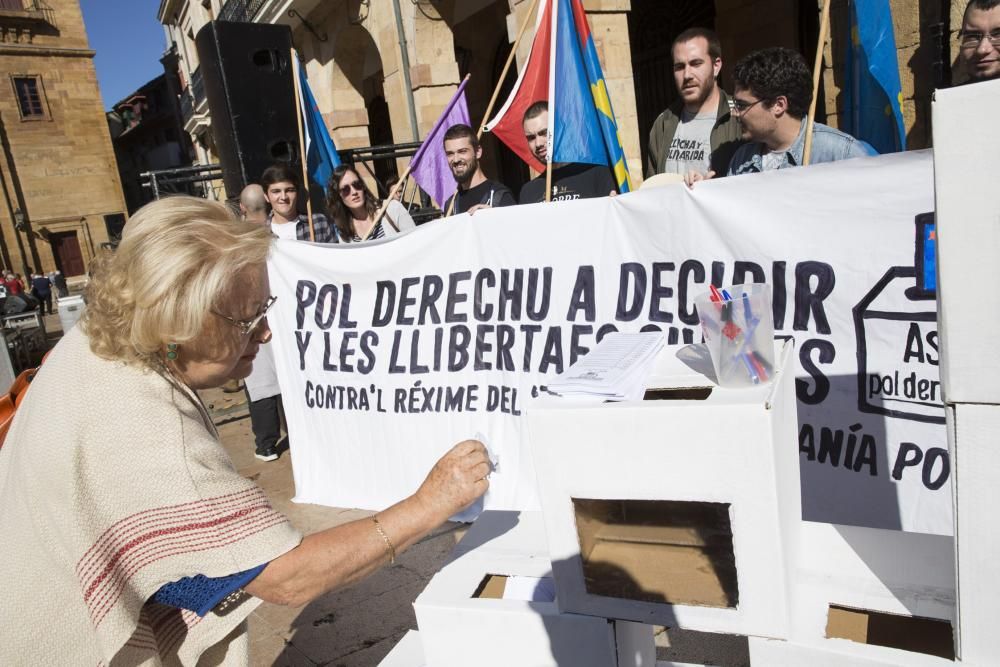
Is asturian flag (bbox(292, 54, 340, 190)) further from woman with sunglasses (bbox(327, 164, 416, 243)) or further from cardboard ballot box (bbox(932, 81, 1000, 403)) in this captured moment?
cardboard ballot box (bbox(932, 81, 1000, 403))

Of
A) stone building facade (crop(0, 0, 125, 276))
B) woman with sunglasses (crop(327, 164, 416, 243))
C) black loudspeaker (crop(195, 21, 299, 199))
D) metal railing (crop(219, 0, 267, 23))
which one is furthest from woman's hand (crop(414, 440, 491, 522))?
stone building facade (crop(0, 0, 125, 276))

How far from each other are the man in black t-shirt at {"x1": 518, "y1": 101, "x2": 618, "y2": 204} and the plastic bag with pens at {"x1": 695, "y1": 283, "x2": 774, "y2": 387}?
236 centimetres

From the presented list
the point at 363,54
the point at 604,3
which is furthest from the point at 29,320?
the point at 604,3

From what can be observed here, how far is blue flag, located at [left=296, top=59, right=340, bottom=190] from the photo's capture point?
5.47m

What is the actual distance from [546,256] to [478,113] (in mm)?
10484

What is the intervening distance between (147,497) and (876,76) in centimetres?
339

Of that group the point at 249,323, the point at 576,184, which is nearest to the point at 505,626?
the point at 249,323

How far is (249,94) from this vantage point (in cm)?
604

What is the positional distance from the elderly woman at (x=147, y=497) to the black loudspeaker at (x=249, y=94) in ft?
16.4

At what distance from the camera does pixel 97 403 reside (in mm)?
1410

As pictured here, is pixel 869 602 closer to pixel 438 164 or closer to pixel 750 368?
pixel 750 368

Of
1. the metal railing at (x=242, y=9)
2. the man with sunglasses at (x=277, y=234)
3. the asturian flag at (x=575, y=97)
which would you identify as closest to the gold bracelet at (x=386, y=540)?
the asturian flag at (x=575, y=97)

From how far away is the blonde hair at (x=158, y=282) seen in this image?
4.72ft

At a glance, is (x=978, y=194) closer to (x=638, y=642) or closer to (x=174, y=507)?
(x=638, y=642)
